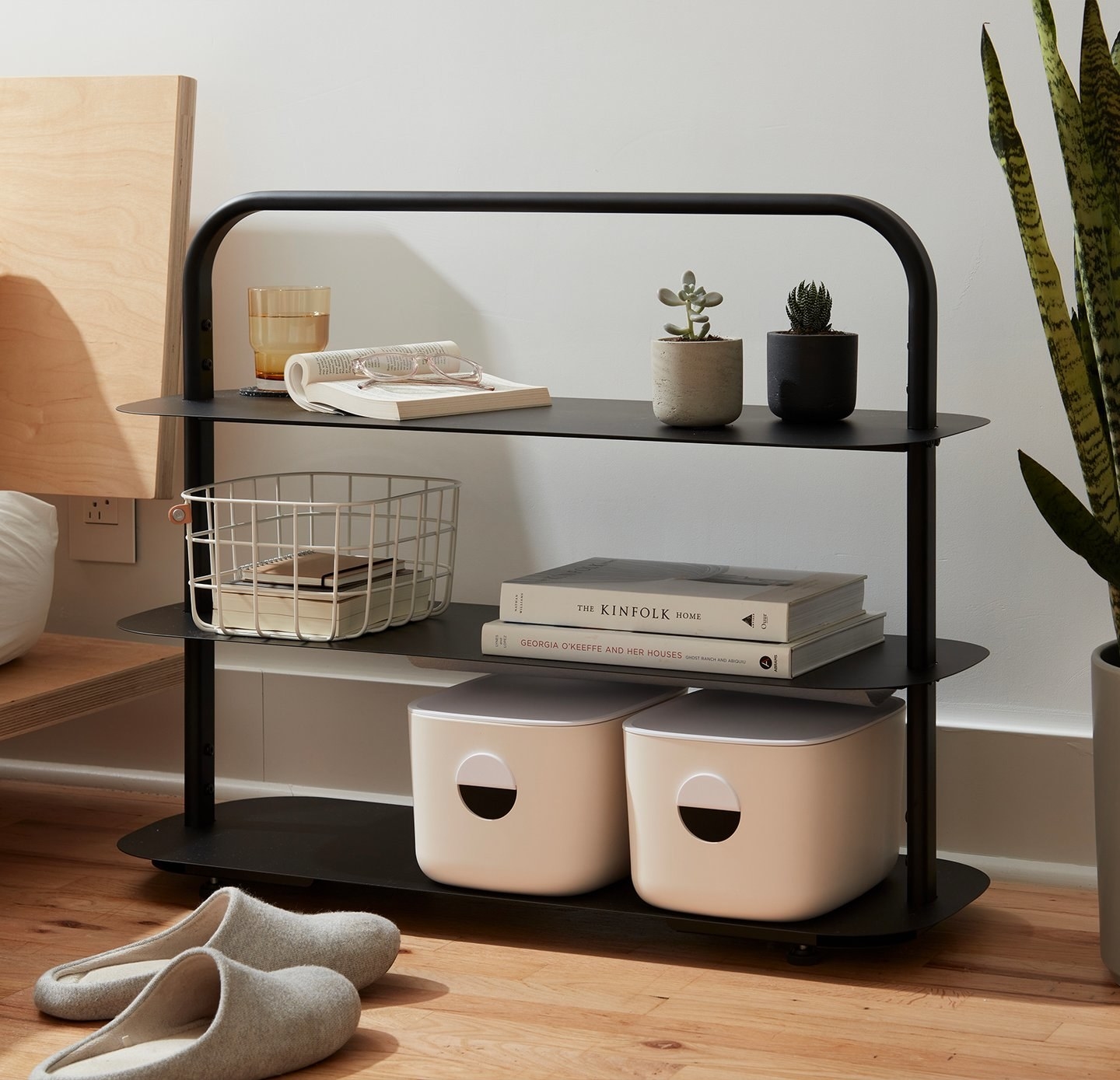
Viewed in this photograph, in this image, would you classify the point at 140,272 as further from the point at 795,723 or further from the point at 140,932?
the point at 795,723

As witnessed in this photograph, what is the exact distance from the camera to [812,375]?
4.86 ft

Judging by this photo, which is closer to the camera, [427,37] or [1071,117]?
[1071,117]

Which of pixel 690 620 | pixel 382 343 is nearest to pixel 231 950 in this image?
pixel 690 620

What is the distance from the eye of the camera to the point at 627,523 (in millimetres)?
1892

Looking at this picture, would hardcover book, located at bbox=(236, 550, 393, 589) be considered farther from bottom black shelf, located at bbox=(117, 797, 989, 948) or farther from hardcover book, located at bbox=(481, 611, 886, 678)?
bottom black shelf, located at bbox=(117, 797, 989, 948)

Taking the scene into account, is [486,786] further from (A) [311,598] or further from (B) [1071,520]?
(B) [1071,520]

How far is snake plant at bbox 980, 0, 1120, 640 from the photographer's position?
1.35 metres

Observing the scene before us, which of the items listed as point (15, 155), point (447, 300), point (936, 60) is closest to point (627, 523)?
point (447, 300)

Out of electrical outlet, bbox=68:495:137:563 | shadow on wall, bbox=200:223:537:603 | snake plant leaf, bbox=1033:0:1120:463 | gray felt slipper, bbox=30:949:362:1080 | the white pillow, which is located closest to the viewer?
gray felt slipper, bbox=30:949:362:1080

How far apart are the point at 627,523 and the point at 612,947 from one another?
539mm

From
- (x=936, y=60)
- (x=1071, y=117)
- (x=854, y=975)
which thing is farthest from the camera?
(x=936, y=60)

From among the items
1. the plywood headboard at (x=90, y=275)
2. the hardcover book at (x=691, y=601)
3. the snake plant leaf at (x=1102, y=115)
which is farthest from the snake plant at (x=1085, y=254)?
the plywood headboard at (x=90, y=275)

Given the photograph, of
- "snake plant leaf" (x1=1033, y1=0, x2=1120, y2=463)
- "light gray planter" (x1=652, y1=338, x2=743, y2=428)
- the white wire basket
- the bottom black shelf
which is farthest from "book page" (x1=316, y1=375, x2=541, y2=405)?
"snake plant leaf" (x1=1033, y1=0, x2=1120, y2=463)

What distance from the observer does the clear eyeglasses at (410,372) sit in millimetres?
1668
